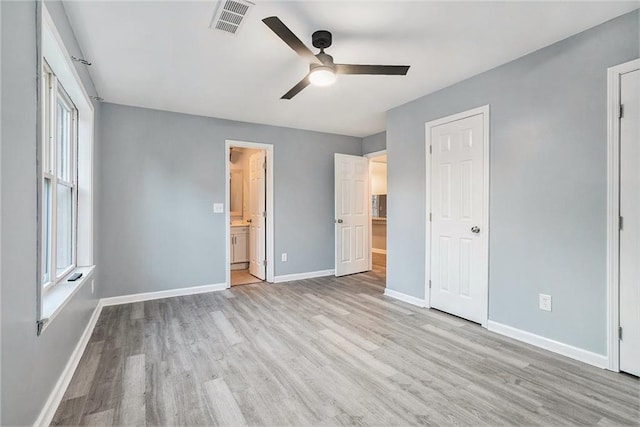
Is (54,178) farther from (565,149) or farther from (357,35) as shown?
(565,149)

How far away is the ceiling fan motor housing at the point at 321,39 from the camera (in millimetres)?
2211

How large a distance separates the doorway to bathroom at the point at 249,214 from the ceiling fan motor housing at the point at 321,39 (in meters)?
2.58

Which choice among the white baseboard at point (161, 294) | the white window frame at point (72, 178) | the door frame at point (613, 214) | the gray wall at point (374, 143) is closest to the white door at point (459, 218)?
the door frame at point (613, 214)

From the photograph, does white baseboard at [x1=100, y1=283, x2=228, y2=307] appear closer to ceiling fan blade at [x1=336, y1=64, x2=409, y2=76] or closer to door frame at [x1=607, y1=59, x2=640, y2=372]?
ceiling fan blade at [x1=336, y1=64, x2=409, y2=76]

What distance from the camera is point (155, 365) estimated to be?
2.29 m

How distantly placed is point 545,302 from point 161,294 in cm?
423

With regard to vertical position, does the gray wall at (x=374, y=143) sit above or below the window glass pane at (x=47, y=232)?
above

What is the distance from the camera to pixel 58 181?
2393mm

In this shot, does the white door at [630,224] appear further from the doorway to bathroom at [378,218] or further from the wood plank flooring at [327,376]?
the doorway to bathroom at [378,218]

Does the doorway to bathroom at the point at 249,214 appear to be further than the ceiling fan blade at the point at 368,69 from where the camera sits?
Yes

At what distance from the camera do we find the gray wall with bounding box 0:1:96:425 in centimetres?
117

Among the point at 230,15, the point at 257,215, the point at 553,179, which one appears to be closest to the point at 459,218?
the point at 553,179

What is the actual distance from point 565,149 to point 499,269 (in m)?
1.15

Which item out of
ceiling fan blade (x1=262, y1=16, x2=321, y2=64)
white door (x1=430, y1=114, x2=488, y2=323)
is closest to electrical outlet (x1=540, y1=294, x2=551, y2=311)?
white door (x1=430, y1=114, x2=488, y2=323)
